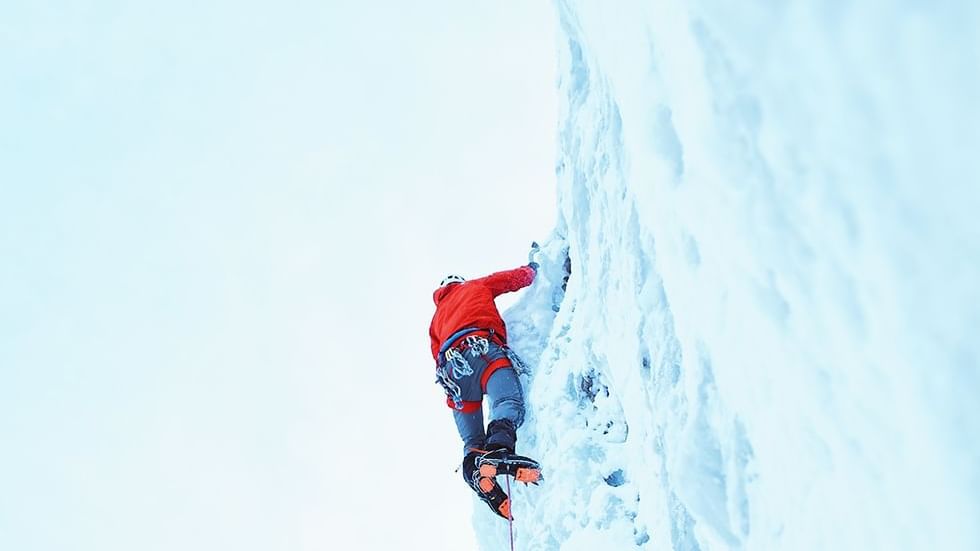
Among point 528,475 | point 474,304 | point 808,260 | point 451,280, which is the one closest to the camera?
point 808,260

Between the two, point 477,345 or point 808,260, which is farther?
point 477,345

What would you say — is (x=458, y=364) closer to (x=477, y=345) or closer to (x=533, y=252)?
(x=477, y=345)

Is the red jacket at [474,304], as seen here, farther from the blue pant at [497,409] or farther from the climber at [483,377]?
the blue pant at [497,409]

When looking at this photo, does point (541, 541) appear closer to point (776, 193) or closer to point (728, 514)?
point (728, 514)

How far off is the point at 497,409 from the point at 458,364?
531 millimetres

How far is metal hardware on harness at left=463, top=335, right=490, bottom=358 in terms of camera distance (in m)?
5.46

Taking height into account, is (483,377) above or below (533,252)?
below

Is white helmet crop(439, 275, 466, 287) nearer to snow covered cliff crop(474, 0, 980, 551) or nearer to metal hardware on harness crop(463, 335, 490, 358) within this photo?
metal hardware on harness crop(463, 335, 490, 358)

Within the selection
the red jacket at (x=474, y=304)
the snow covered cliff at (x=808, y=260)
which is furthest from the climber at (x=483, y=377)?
the snow covered cliff at (x=808, y=260)

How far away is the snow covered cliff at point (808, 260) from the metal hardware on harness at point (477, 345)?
226cm

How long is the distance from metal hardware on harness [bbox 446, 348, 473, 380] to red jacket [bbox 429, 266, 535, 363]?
0.23 meters

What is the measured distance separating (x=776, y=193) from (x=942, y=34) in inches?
20.2

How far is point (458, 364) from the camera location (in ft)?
18.1

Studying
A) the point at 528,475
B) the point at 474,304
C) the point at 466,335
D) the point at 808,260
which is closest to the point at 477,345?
the point at 466,335
